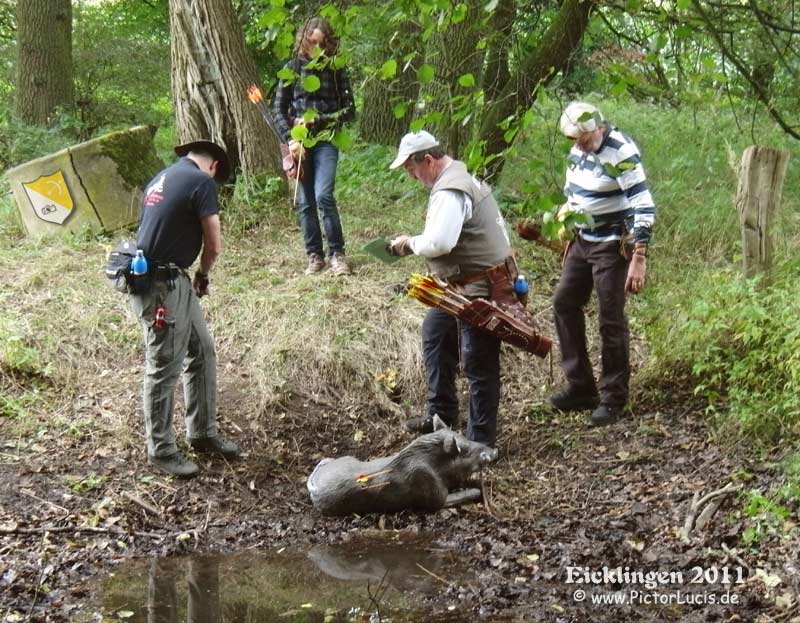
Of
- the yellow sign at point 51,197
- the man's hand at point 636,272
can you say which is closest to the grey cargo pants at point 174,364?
the man's hand at point 636,272

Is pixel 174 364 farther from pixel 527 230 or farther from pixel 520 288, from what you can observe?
pixel 527 230

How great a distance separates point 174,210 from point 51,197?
4.32 metres

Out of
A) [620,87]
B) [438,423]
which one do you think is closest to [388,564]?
[438,423]

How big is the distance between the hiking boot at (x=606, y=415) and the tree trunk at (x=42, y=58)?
996 centimetres

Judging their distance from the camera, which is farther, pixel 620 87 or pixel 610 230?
pixel 610 230

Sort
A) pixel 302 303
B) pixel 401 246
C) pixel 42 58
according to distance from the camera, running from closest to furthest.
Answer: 1. pixel 401 246
2. pixel 302 303
3. pixel 42 58

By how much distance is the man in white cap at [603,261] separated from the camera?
217 inches

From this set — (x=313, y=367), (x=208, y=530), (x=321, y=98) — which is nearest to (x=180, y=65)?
(x=321, y=98)

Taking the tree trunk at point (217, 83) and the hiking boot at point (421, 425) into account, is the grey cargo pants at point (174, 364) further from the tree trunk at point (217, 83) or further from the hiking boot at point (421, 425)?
the tree trunk at point (217, 83)

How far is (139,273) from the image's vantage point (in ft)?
16.6

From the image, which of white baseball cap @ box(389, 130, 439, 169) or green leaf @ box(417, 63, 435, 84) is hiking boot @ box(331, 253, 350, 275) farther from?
green leaf @ box(417, 63, 435, 84)

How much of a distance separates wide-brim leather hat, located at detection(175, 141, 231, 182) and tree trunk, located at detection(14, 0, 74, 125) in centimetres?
856

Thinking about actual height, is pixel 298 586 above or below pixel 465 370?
below

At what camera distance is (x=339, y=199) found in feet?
30.6
